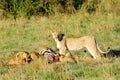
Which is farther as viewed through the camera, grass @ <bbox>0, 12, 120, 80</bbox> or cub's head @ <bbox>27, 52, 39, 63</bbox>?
cub's head @ <bbox>27, 52, 39, 63</bbox>

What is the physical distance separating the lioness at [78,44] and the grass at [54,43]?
0.42 meters

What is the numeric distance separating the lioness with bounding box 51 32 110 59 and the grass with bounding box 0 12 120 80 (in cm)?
42

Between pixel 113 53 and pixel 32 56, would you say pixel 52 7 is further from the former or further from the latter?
pixel 32 56

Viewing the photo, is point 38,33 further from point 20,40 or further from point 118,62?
point 118,62

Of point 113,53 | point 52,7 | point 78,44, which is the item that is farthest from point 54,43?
point 52,7

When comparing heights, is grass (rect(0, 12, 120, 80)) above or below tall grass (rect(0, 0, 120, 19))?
above

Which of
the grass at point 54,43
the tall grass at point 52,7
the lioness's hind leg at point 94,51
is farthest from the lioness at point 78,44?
the tall grass at point 52,7

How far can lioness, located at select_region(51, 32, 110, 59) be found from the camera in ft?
40.3

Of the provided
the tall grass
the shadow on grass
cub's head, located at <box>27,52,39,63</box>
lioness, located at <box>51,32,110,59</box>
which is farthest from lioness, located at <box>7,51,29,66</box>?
the tall grass

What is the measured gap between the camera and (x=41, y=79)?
9570 mm

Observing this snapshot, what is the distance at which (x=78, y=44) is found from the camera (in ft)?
41.2

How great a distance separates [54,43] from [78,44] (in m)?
2.95

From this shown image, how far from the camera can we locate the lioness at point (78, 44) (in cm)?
1228

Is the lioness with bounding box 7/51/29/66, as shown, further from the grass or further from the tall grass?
the tall grass
